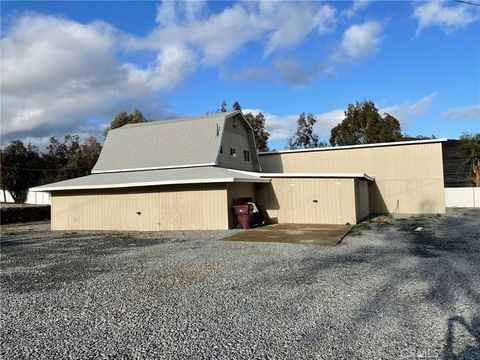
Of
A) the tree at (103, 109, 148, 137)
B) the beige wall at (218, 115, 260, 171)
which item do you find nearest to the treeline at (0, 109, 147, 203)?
the tree at (103, 109, 148, 137)

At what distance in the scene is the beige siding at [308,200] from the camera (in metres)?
18.3

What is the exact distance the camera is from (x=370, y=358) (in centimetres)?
395

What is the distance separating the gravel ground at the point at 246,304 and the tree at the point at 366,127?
42.4 m

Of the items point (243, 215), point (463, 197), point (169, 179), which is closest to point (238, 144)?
point (169, 179)

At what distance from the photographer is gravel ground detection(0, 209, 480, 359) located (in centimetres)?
428

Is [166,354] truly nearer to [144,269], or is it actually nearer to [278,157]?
[144,269]

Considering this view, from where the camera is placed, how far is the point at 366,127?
51375 millimetres

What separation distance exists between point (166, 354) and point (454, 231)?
13.8 m

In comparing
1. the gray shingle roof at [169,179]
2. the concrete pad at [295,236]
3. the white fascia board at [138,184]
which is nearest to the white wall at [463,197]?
the gray shingle roof at [169,179]

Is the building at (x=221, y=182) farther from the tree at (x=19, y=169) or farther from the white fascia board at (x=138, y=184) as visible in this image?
the tree at (x=19, y=169)

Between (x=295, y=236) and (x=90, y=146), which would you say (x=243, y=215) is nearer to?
(x=295, y=236)

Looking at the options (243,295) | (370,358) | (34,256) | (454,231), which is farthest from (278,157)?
(370,358)

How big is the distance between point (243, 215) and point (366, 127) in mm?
39366

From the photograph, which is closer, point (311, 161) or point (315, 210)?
point (315, 210)
